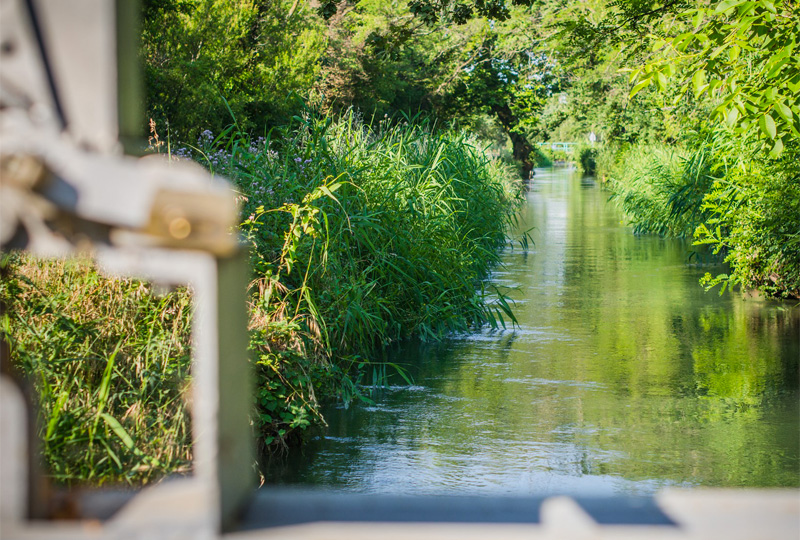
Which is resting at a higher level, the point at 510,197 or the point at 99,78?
the point at 510,197

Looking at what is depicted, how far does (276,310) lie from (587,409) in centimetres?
216

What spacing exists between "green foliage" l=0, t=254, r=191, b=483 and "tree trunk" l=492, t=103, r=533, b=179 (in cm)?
3177

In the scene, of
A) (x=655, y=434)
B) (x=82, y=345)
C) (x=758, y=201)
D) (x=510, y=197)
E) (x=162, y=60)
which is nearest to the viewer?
(x=82, y=345)

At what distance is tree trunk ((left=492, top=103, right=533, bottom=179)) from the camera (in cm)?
3672

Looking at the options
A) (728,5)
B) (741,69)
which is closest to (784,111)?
(728,5)

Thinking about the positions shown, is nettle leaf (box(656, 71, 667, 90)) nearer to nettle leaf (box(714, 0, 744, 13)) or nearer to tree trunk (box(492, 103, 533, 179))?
nettle leaf (box(714, 0, 744, 13))

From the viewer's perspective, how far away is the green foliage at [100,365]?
11.6 feet

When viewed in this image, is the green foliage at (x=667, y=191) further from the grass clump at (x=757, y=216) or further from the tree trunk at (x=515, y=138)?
the tree trunk at (x=515, y=138)

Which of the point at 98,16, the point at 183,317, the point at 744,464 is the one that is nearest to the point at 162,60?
the point at 183,317

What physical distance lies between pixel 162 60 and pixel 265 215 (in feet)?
35.4

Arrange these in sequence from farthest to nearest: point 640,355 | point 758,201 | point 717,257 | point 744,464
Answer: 1. point 717,257
2. point 758,201
3. point 640,355
4. point 744,464

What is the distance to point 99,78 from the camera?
1332 mm

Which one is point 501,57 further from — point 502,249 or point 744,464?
point 744,464

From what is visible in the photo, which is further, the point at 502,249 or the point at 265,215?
the point at 502,249
